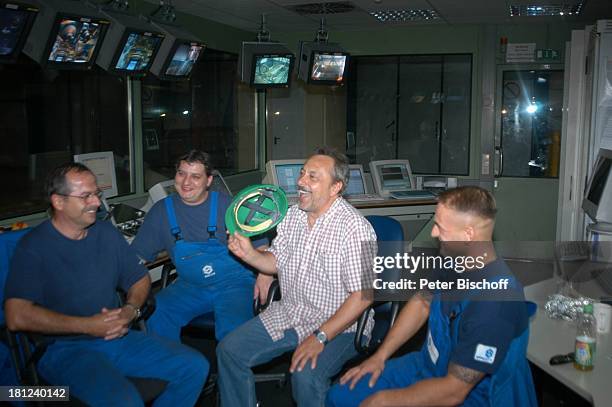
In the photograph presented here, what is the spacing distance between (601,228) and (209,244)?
2154mm

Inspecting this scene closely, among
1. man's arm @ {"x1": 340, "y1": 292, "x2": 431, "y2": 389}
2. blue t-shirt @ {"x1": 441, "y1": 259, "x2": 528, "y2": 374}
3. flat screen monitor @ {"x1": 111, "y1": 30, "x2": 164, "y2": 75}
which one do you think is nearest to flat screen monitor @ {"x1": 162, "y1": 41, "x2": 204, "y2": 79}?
flat screen monitor @ {"x1": 111, "y1": 30, "x2": 164, "y2": 75}

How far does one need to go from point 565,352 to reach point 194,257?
1843mm

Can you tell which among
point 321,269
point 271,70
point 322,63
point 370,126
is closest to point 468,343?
point 321,269

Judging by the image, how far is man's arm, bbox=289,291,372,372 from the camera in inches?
102

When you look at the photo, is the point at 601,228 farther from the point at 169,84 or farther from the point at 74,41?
the point at 169,84

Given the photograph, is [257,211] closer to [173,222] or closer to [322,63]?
[173,222]

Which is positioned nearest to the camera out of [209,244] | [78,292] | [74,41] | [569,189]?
[78,292]

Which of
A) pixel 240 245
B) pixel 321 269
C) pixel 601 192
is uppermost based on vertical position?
pixel 601 192

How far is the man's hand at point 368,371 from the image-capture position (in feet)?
7.98

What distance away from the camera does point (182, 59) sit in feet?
15.8

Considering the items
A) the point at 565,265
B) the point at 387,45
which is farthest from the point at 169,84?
the point at 565,265

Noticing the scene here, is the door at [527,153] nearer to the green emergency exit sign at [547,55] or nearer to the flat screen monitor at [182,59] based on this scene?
the green emergency exit sign at [547,55]

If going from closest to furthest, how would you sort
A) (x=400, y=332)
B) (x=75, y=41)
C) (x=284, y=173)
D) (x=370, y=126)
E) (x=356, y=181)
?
(x=400, y=332) < (x=75, y=41) < (x=284, y=173) < (x=356, y=181) < (x=370, y=126)

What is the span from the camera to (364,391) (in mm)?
2416
